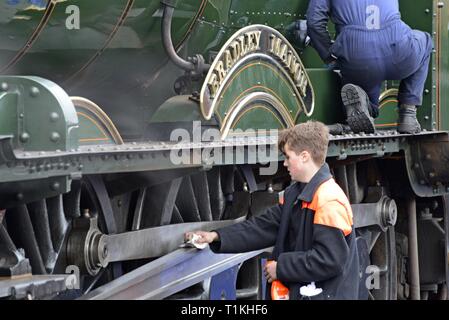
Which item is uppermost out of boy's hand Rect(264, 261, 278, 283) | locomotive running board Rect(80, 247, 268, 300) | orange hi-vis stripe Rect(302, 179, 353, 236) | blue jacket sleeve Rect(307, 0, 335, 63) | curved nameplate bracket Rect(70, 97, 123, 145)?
blue jacket sleeve Rect(307, 0, 335, 63)

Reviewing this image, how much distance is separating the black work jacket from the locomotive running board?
18.1 inches

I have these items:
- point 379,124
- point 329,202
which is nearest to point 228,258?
point 329,202

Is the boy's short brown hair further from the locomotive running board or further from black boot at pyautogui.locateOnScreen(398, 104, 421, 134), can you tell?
black boot at pyautogui.locateOnScreen(398, 104, 421, 134)

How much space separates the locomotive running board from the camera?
4.56m

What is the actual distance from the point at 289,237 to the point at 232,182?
5.09ft

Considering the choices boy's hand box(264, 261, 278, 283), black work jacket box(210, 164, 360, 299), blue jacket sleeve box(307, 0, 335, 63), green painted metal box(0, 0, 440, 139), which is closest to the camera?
black work jacket box(210, 164, 360, 299)

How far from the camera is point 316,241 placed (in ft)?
13.4

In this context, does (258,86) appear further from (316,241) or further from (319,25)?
(316,241)

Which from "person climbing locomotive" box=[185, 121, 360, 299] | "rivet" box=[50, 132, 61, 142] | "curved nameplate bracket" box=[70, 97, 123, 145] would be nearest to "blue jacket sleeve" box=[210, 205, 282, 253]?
"person climbing locomotive" box=[185, 121, 360, 299]

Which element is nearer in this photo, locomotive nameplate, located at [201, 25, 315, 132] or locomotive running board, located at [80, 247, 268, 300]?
locomotive running board, located at [80, 247, 268, 300]

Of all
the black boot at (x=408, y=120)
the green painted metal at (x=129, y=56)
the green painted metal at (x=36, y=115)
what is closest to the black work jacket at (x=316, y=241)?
the green painted metal at (x=129, y=56)
